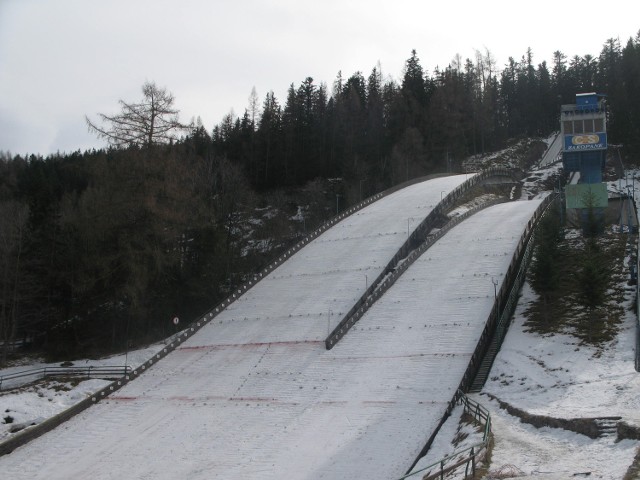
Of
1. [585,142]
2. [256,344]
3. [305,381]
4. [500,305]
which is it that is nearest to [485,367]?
[500,305]

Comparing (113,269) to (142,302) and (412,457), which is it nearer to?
(142,302)

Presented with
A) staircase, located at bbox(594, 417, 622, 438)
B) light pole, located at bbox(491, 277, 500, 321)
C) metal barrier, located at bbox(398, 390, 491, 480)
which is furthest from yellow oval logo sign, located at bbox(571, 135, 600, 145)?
staircase, located at bbox(594, 417, 622, 438)

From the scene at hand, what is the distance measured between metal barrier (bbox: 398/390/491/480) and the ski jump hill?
0.84m

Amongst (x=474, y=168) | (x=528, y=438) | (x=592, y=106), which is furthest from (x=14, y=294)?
(x=474, y=168)

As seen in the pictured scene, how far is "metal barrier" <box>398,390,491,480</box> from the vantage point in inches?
571

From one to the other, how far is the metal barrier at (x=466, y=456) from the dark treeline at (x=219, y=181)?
1930 centimetres

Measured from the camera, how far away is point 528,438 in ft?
58.1

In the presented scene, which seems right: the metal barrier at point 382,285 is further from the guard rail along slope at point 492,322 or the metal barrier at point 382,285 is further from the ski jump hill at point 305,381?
the guard rail along slope at point 492,322

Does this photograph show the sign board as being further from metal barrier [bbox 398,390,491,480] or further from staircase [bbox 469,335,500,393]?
metal barrier [bbox 398,390,491,480]

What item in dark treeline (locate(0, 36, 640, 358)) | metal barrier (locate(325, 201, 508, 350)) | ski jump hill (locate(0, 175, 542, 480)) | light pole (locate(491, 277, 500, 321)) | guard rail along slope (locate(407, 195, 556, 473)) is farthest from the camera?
dark treeline (locate(0, 36, 640, 358))

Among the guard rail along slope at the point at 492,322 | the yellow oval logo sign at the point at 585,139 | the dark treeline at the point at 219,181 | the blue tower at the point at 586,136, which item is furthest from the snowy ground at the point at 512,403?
the yellow oval logo sign at the point at 585,139

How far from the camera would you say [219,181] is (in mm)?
67375

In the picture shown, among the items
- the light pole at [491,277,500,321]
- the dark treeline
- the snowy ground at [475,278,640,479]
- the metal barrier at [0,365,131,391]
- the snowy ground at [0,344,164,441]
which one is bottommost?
the snowy ground at [0,344,164,441]

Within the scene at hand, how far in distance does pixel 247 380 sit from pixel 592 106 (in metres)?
33.7
